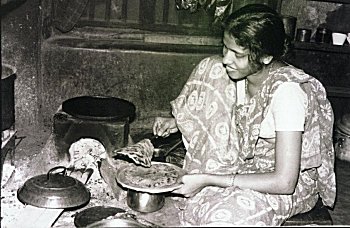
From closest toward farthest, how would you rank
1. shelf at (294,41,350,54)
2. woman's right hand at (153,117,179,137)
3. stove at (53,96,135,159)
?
woman's right hand at (153,117,179,137) → stove at (53,96,135,159) → shelf at (294,41,350,54)

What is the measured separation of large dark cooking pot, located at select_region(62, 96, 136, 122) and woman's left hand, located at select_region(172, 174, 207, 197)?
1254mm

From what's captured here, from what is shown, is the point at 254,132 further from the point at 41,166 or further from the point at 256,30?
the point at 41,166

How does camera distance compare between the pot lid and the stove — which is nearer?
the pot lid

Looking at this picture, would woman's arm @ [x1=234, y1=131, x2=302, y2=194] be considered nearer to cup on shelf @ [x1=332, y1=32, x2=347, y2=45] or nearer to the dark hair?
the dark hair

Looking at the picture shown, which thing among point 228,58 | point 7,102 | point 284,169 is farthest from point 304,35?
point 7,102

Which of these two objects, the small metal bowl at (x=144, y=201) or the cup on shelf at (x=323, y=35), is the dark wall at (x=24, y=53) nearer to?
the small metal bowl at (x=144, y=201)

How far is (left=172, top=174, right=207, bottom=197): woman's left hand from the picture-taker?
128 inches

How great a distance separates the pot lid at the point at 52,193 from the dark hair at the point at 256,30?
1481 mm

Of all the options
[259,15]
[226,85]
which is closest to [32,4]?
[226,85]

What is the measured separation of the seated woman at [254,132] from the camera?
3.08 meters

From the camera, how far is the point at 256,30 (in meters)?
3.10

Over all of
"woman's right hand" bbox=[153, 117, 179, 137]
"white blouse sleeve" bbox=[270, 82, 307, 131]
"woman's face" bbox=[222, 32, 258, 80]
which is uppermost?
"woman's face" bbox=[222, 32, 258, 80]

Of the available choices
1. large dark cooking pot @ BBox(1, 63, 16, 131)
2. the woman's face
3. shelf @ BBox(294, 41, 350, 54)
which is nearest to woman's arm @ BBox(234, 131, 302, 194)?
the woman's face

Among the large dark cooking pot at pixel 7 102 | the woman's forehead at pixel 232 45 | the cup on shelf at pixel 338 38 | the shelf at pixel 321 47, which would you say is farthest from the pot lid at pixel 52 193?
the cup on shelf at pixel 338 38
